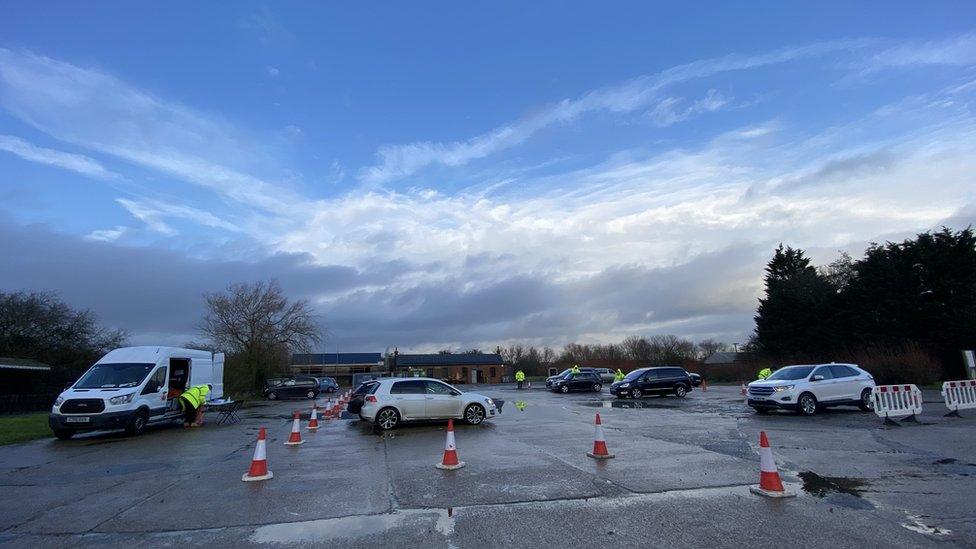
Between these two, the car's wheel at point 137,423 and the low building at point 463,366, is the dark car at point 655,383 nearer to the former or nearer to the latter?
the car's wheel at point 137,423

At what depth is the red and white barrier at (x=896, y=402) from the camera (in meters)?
15.0

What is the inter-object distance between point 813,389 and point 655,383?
13.2 meters

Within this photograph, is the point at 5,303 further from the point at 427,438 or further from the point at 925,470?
the point at 925,470

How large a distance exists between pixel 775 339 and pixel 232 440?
176 feet

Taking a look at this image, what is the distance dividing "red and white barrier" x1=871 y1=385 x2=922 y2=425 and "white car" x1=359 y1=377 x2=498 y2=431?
10383 mm

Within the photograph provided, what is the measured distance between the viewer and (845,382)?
17.9m

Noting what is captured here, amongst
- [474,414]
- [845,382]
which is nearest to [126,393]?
[474,414]

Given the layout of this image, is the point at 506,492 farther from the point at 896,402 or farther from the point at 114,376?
the point at 114,376

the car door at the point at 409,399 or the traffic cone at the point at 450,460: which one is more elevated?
the car door at the point at 409,399

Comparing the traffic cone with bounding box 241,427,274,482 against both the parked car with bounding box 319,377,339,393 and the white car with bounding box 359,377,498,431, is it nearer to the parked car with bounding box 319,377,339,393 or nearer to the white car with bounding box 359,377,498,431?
the white car with bounding box 359,377,498,431

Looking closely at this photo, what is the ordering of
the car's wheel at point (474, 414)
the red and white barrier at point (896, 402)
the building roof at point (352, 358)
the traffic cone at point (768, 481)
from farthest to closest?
the building roof at point (352, 358) → the car's wheel at point (474, 414) → the red and white barrier at point (896, 402) → the traffic cone at point (768, 481)

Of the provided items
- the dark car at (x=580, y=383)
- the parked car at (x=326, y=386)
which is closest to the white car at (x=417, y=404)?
the dark car at (x=580, y=383)

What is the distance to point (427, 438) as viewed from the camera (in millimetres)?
13758

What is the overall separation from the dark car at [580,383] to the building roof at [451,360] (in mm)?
61902
